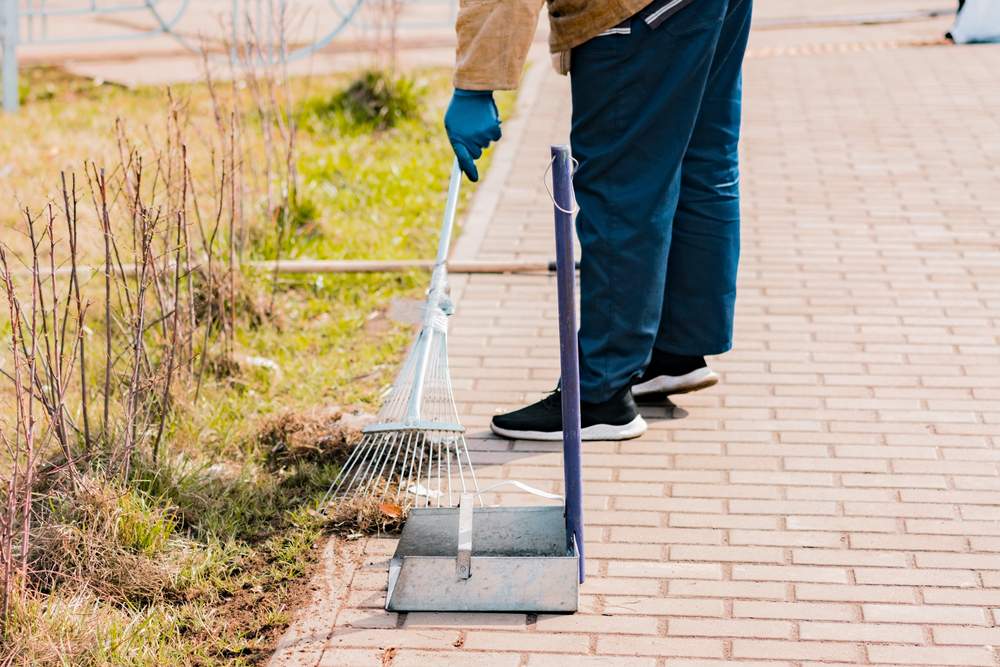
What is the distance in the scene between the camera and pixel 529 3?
2.84m

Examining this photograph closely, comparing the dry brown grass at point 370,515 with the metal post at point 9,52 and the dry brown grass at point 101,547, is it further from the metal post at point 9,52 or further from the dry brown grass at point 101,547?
the metal post at point 9,52

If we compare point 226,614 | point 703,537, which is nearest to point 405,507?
point 226,614

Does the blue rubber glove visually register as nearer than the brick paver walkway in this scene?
No

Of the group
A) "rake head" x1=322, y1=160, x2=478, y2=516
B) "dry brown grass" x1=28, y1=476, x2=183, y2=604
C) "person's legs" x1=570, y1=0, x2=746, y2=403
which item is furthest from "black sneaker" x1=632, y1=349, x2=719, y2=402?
"dry brown grass" x1=28, y1=476, x2=183, y2=604

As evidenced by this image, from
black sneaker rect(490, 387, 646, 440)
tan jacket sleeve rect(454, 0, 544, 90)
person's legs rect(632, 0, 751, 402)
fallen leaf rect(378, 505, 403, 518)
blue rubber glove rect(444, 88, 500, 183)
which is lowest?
fallen leaf rect(378, 505, 403, 518)

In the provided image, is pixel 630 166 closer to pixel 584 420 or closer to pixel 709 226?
pixel 709 226

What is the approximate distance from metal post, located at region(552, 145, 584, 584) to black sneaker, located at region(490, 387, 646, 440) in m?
0.80

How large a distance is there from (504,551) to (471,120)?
1.15 meters

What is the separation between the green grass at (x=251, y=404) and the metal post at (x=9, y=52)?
387mm

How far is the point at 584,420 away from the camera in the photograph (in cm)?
345

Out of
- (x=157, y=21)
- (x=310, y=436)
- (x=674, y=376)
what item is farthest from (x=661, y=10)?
(x=157, y=21)

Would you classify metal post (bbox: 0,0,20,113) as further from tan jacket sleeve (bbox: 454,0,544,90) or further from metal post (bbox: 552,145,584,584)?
metal post (bbox: 552,145,584,584)

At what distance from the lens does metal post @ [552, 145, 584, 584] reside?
2.41 meters

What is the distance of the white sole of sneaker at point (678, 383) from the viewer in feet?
12.0
